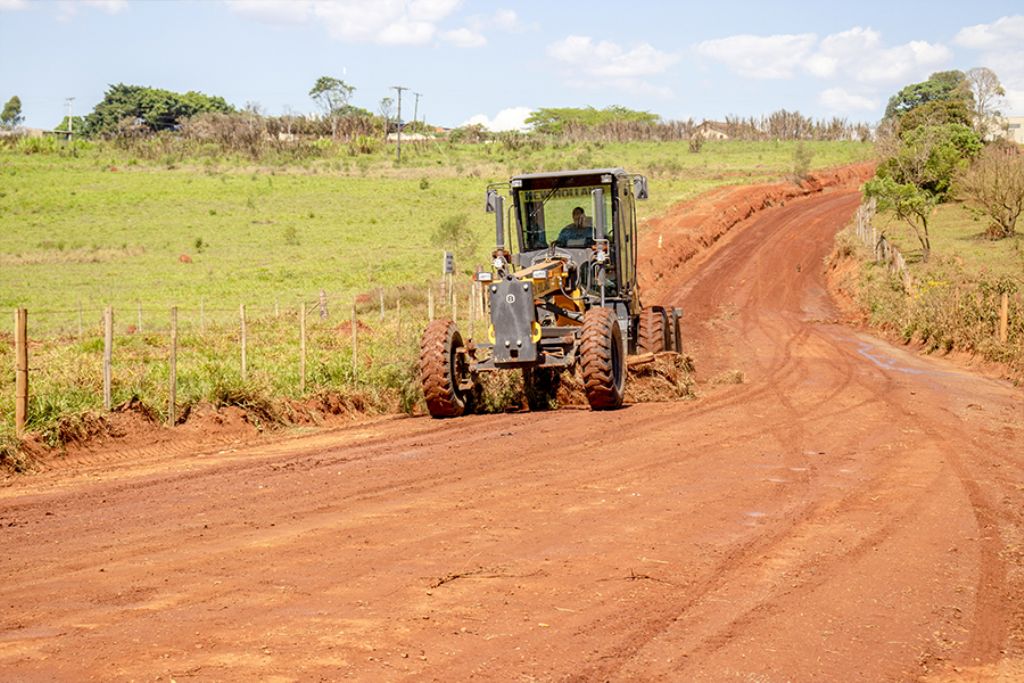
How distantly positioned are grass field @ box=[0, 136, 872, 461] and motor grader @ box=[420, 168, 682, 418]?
5.33 ft

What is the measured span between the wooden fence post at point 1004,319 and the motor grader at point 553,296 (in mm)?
9080

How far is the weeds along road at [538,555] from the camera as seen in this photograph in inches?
249

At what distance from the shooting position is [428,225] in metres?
54.8

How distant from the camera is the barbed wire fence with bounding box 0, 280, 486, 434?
48.0ft

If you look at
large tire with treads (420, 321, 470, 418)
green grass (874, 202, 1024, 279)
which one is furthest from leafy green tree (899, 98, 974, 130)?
large tire with treads (420, 321, 470, 418)

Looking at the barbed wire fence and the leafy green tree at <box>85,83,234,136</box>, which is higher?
the leafy green tree at <box>85,83,234,136</box>

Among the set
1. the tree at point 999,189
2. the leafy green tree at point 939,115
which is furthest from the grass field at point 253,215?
the tree at point 999,189

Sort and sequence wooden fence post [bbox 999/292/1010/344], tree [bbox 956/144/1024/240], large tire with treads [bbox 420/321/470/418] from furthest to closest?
Result: tree [bbox 956/144/1024/240], wooden fence post [bbox 999/292/1010/344], large tire with treads [bbox 420/321/470/418]

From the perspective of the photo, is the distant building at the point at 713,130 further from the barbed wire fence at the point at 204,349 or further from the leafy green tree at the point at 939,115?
the barbed wire fence at the point at 204,349

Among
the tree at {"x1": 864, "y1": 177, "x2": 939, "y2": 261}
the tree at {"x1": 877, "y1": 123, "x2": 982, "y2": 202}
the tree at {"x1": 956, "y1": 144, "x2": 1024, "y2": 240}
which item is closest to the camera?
the tree at {"x1": 864, "y1": 177, "x2": 939, "y2": 261}

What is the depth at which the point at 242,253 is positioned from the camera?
48.9 m

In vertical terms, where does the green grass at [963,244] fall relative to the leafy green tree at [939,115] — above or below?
below

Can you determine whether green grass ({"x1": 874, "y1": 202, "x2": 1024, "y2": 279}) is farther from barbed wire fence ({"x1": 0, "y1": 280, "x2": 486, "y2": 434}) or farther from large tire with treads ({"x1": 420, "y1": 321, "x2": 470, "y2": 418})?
large tire with treads ({"x1": 420, "y1": 321, "x2": 470, "y2": 418})

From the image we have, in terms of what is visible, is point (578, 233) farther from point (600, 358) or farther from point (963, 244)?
point (963, 244)
